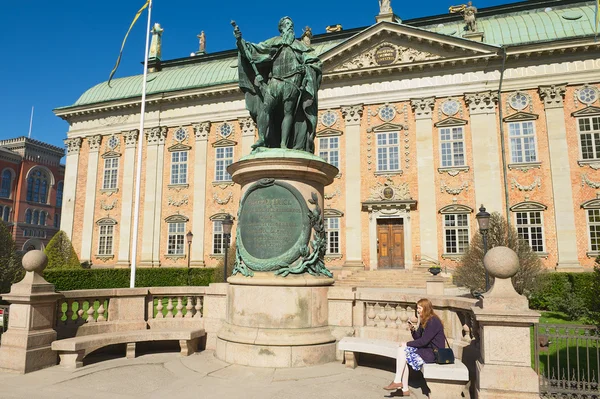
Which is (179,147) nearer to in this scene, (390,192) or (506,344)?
(390,192)

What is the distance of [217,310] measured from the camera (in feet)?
29.1

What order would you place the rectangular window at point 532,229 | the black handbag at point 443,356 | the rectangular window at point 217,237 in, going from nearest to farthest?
the black handbag at point 443,356
the rectangular window at point 532,229
the rectangular window at point 217,237

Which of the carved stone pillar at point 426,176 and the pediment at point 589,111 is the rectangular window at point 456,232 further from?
→ the pediment at point 589,111

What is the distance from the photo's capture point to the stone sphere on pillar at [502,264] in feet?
18.3

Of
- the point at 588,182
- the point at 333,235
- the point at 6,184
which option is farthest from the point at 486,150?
the point at 6,184

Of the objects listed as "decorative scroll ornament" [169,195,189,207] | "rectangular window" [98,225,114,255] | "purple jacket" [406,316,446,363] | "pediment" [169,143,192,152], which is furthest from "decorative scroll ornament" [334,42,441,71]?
"purple jacket" [406,316,446,363]

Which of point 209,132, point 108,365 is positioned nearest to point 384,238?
point 209,132

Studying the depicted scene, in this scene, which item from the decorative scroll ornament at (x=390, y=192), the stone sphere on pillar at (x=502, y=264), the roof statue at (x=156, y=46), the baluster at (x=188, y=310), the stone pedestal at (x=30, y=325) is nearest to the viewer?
the stone sphere on pillar at (x=502, y=264)

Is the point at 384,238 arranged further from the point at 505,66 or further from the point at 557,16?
the point at 557,16

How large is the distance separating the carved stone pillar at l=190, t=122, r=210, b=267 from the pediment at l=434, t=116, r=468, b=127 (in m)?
16.8

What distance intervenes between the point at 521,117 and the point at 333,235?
44.5 feet

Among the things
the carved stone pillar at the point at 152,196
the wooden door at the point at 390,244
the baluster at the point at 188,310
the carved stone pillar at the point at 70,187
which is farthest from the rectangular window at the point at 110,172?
the baluster at the point at 188,310

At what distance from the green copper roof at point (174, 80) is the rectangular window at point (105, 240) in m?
10.5

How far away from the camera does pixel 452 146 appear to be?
28094mm
